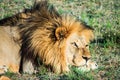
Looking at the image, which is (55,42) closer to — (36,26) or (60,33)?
(60,33)

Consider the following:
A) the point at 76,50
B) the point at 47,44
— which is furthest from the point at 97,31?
the point at 47,44

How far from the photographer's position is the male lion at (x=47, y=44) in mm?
5582

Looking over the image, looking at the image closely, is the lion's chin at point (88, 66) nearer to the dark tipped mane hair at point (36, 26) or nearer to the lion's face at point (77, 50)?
the lion's face at point (77, 50)

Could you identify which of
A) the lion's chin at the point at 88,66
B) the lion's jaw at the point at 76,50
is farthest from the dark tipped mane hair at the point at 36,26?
the lion's chin at the point at 88,66

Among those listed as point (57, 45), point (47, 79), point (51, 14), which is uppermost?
point (51, 14)

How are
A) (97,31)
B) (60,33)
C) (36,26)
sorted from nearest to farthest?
(60,33), (36,26), (97,31)

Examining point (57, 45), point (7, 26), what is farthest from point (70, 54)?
point (7, 26)

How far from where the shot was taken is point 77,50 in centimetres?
561

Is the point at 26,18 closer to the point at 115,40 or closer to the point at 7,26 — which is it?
the point at 7,26

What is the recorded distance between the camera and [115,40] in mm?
6773

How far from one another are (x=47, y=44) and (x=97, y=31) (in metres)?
1.88

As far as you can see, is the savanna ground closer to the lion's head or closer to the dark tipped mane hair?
the lion's head

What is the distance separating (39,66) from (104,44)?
1.48m

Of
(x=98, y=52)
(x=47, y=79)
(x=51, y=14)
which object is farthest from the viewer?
(x=98, y=52)
